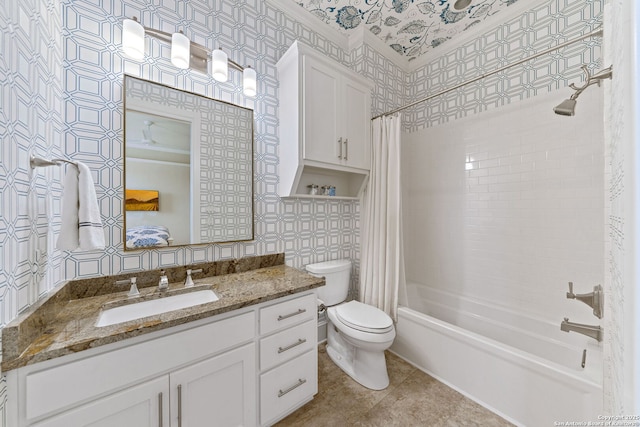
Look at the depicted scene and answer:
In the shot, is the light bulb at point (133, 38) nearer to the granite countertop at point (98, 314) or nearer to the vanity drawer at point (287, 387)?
the granite countertop at point (98, 314)

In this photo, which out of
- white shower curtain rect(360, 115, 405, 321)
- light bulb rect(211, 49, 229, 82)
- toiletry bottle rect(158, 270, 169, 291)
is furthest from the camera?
white shower curtain rect(360, 115, 405, 321)

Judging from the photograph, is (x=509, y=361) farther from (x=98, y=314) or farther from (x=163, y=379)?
(x=98, y=314)

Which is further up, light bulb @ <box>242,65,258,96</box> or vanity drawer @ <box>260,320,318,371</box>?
light bulb @ <box>242,65,258,96</box>

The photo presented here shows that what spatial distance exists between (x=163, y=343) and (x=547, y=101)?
2.94 metres

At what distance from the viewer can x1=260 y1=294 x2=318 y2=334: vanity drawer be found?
1.25 m

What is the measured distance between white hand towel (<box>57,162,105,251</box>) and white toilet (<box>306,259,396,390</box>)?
4.50 ft

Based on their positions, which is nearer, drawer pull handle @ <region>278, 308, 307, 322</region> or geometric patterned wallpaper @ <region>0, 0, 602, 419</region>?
geometric patterned wallpaper @ <region>0, 0, 602, 419</region>

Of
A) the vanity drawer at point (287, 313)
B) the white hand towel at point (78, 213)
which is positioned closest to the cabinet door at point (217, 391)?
the vanity drawer at point (287, 313)

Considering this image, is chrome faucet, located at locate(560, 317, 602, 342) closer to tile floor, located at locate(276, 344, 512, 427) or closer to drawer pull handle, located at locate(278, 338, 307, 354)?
tile floor, located at locate(276, 344, 512, 427)

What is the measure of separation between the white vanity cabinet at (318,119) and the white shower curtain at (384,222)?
0.11 meters

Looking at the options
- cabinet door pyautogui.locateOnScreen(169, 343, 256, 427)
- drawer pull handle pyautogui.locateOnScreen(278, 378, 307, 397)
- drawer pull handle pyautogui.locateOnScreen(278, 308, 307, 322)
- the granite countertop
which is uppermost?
the granite countertop

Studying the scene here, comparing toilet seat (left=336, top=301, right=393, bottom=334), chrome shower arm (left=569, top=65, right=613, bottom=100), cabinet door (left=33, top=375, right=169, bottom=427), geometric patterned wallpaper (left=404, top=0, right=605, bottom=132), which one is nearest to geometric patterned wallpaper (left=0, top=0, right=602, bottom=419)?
geometric patterned wallpaper (left=404, top=0, right=605, bottom=132)

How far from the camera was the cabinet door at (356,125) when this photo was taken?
1946mm

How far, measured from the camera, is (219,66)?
4.98 ft
